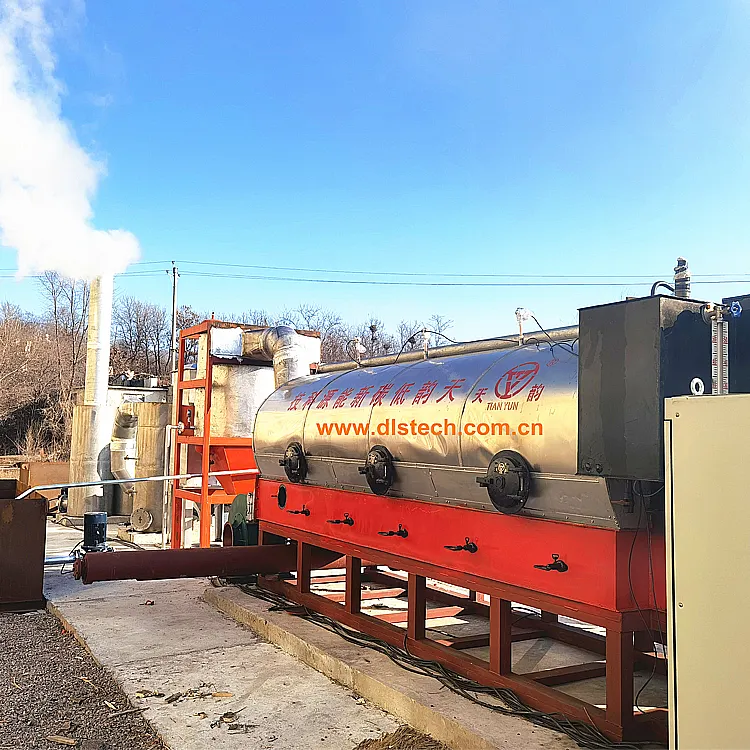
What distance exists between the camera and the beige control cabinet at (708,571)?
104 inches

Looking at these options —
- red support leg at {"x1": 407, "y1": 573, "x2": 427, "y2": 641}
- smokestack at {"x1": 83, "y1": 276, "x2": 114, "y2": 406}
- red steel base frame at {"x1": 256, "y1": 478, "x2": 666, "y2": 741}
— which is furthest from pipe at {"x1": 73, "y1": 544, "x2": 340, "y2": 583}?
smokestack at {"x1": 83, "y1": 276, "x2": 114, "y2": 406}

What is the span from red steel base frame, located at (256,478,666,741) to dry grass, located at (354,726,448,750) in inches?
24.0

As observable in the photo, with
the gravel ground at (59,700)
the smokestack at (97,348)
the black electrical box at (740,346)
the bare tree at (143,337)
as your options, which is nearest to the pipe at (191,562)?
the gravel ground at (59,700)

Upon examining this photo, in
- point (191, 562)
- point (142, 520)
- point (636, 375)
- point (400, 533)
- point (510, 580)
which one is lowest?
point (142, 520)

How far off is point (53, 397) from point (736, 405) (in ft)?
125

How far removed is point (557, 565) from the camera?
14.6 ft

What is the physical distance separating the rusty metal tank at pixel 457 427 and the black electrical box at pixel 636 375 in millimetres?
230

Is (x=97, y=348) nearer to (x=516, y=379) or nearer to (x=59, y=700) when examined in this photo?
(x=59, y=700)

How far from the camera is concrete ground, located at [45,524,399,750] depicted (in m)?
4.68

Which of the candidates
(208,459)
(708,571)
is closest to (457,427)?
(708,571)

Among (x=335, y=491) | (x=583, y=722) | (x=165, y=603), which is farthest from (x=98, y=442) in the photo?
(x=583, y=722)

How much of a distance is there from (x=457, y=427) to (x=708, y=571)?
98.6 inches

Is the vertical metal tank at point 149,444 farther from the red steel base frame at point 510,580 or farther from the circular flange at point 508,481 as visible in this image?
the circular flange at point 508,481

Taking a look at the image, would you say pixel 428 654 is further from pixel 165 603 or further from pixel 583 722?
pixel 165 603
